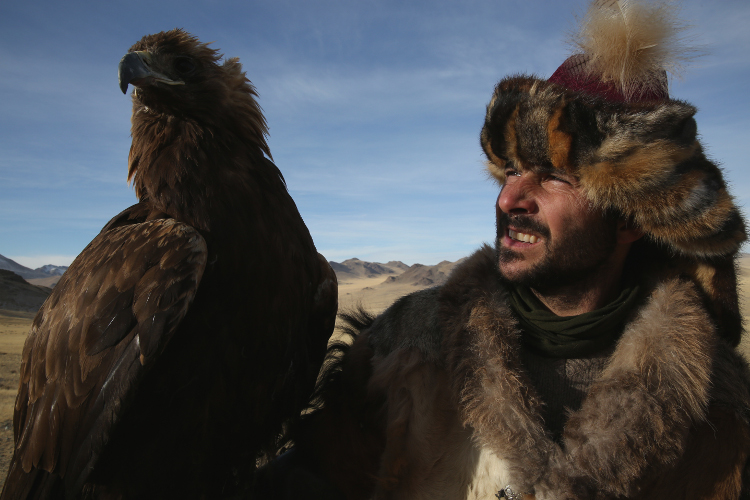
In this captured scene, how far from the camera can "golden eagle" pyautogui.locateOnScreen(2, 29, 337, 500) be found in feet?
5.81

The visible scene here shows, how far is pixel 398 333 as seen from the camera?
6.73 ft

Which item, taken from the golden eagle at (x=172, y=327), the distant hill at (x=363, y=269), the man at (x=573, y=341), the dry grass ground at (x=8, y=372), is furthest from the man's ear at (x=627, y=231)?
the distant hill at (x=363, y=269)

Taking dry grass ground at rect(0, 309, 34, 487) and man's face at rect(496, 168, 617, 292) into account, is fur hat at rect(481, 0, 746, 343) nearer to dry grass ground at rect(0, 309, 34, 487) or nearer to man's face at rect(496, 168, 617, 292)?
man's face at rect(496, 168, 617, 292)

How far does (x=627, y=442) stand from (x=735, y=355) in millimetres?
690

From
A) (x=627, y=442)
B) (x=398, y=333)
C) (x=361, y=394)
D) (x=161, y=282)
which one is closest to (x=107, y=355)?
(x=161, y=282)

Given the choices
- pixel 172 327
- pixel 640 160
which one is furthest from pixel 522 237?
pixel 172 327

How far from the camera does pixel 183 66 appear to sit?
7.32 ft

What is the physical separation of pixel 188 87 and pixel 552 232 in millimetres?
1734

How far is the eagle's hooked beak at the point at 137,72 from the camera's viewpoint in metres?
2.01

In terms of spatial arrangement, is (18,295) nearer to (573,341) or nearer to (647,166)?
(573,341)

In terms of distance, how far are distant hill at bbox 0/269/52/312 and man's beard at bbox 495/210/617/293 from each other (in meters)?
20.6

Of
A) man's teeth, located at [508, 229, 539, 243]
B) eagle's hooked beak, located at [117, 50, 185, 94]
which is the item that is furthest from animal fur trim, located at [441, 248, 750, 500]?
eagle's hooked beak, located at [117, 50, 185, 94]

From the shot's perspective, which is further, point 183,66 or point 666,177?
point 183,66

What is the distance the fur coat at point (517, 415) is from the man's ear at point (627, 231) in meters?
0.23
